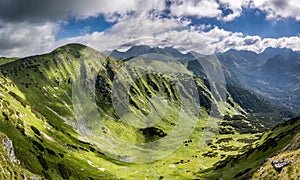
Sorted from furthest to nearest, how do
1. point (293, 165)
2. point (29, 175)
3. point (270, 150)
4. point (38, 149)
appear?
point (38, 149) < point (270, 150) < point (29, 175) < point (293, 165)

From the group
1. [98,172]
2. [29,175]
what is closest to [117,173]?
[98,172]

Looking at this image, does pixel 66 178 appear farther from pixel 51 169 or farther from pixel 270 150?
pixel 270 150

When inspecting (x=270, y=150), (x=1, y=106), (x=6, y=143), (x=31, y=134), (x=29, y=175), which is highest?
(x=1, y=106)

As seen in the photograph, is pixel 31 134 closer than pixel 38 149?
No

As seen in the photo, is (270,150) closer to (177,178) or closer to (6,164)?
(177,178)

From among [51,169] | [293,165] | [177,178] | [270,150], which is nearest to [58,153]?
[51,169]

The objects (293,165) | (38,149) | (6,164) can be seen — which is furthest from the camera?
(38,149)

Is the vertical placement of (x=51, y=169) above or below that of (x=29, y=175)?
above

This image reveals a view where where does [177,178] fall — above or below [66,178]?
above

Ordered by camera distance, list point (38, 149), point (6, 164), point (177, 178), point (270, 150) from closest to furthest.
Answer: point (6, 164)
point (270, 150)
point (38, 149)
point (177, 178)
